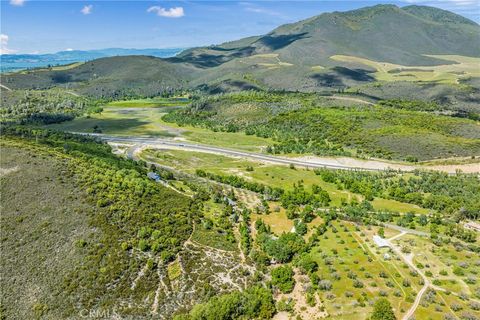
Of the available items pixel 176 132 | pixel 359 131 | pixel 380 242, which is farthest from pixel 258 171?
pixel 176 132

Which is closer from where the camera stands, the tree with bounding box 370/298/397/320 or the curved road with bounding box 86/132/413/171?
the tree with bounding box 370/298/397/320

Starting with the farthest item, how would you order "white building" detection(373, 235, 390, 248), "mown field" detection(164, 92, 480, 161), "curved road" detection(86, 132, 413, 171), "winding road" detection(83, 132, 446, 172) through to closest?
1. "mown field" detection(164, 92, 480, 161)
2. "curved road" detection(86, 132, 413, 171)
3. "winding road" detection(83, 132, 446, 172)
4. "white building" detection(373, 235, 390, 248)

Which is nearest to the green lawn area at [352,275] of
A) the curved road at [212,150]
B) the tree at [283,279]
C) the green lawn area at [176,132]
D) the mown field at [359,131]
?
the tree at [283,279]

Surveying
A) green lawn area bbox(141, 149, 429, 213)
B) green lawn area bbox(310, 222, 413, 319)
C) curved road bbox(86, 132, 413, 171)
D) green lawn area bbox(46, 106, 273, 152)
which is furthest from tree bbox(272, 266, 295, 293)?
green lawn area bbox(46, 106, 273, 152)

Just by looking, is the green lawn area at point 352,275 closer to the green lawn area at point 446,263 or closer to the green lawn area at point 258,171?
the green lawn area at point 446,263

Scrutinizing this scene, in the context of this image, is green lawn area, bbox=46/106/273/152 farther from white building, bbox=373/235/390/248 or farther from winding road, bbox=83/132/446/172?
white building, bbox=373/235/390/248

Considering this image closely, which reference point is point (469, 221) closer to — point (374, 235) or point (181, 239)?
point (374, 235)
